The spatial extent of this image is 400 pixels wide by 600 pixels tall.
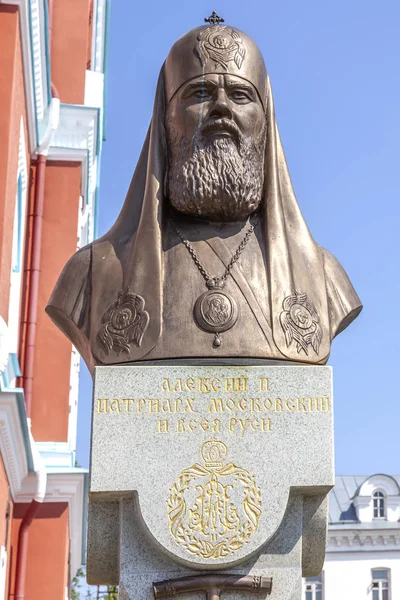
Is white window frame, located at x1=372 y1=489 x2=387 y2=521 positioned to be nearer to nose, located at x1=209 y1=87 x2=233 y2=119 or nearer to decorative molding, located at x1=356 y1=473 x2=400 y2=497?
decorative molding, located at x1=356 y1=473 x2=400 y2=497

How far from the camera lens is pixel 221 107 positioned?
19.9ft

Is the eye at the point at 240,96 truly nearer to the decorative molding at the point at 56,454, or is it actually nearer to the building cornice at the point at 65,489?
the building cornice at the point at 65,489

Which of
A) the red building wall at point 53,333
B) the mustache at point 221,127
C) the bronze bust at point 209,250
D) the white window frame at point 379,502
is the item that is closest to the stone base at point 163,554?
the bronze bust at point 209,250

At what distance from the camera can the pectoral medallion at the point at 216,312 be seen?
5828 millimetres

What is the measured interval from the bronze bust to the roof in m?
32.2

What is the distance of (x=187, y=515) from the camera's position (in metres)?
5.56

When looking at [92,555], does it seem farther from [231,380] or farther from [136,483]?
[231,380]

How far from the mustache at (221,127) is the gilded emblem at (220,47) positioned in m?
0.27

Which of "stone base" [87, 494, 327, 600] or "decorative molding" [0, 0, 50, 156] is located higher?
"decorative molding" [0, 0, 50, 156]

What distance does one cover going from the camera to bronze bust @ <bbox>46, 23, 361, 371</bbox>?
19.3ft

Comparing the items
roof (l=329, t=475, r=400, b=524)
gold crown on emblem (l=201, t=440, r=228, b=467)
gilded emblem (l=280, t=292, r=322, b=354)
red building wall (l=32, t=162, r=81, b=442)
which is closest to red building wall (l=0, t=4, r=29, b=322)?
red building wall (l=32, t=162, r=81, b=442)

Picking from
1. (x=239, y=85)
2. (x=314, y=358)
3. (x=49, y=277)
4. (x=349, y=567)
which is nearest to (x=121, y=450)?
(x=314, y=358)

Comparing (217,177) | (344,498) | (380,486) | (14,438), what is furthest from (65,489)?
(380,486)

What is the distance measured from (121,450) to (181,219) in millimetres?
1232
